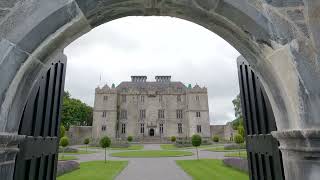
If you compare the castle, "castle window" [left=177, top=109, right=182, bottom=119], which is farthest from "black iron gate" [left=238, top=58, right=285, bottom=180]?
"castle window" [left=177, top=109, right=182, bottom=119]

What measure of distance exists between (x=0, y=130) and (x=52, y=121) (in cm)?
170

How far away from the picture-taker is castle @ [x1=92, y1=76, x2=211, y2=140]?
47938 mm

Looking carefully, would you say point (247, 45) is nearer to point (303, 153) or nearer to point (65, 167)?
point (303, 153)

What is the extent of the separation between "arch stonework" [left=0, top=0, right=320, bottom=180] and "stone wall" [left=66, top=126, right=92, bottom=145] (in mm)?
42393

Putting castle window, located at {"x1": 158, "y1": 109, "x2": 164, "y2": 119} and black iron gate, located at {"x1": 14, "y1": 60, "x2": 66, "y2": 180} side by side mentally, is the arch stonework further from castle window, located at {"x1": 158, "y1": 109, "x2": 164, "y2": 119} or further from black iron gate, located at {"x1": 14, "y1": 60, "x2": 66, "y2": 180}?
castle window, located at {"x1": 158, "y1": 109, "x2": 164, "y2": 119}

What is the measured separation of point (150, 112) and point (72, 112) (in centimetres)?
1756

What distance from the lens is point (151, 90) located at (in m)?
50.7

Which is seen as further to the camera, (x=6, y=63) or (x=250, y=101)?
(x=250, y=101)

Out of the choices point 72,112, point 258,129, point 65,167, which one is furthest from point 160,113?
point 258,129

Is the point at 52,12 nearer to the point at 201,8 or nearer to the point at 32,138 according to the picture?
the point at 201,8

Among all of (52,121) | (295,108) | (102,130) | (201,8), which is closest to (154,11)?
(201,8)

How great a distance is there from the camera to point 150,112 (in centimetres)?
4956

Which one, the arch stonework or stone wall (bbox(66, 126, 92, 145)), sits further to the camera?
stone wall (bbox(66, 126, 92, 145))

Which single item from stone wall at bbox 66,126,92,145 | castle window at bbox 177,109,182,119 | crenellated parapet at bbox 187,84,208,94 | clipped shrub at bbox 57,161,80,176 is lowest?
clipped shrub at bbox 57,161,80,176
